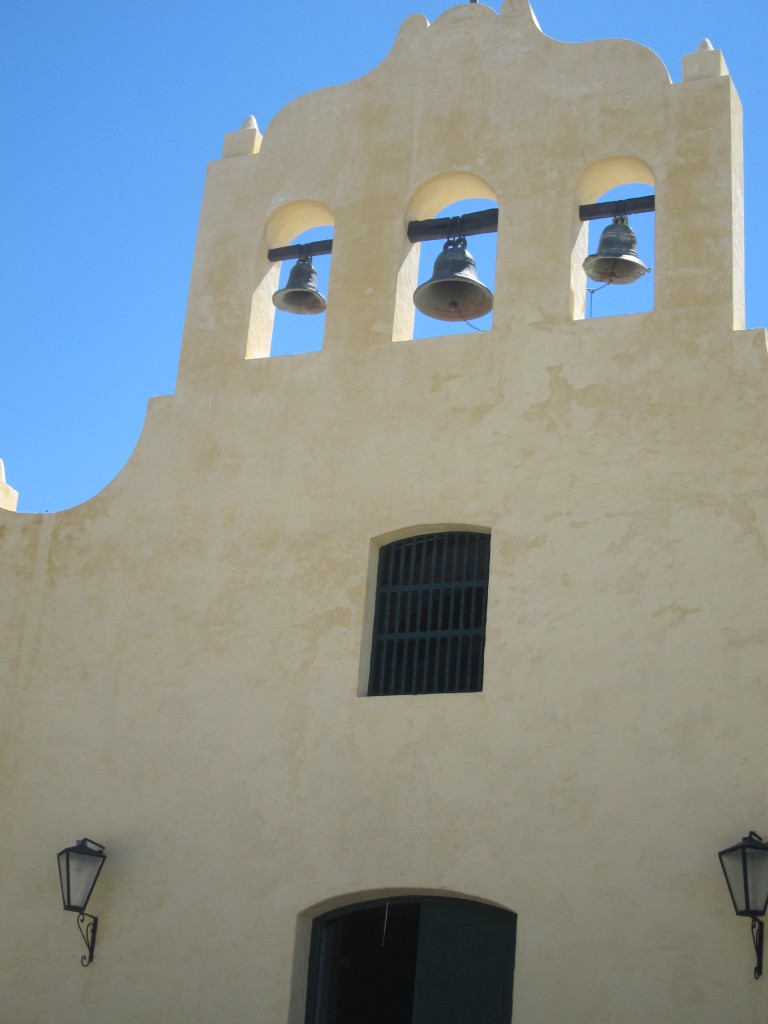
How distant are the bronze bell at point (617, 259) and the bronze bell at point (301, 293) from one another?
2437 mm

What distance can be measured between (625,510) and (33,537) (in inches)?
205

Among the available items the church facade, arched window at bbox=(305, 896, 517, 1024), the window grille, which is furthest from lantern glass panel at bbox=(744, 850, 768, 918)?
the window grille

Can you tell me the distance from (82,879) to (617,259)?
6.35 metres

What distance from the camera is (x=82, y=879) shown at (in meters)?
11.1

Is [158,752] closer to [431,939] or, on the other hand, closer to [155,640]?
[155,640]

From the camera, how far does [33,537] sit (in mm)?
12703

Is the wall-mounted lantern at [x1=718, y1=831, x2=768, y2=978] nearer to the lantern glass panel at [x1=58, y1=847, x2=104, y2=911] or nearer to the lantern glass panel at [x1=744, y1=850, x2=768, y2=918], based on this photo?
the lantern glass panel at [x1=744, y1=850, x2=768, y2=918]

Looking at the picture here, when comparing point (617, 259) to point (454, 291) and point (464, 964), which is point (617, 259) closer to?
point (454, 291)

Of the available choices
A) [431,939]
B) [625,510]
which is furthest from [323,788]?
[625,510]

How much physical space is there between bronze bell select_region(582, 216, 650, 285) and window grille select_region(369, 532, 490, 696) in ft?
7.93

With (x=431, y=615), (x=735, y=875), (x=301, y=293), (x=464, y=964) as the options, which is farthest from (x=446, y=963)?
(x=301, y=293)

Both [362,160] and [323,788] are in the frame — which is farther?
[362,160]

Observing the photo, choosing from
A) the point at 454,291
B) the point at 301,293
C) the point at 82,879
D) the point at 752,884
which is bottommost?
the point at 82,879

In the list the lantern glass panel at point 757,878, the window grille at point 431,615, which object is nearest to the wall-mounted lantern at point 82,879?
the window grille at point 431,615
